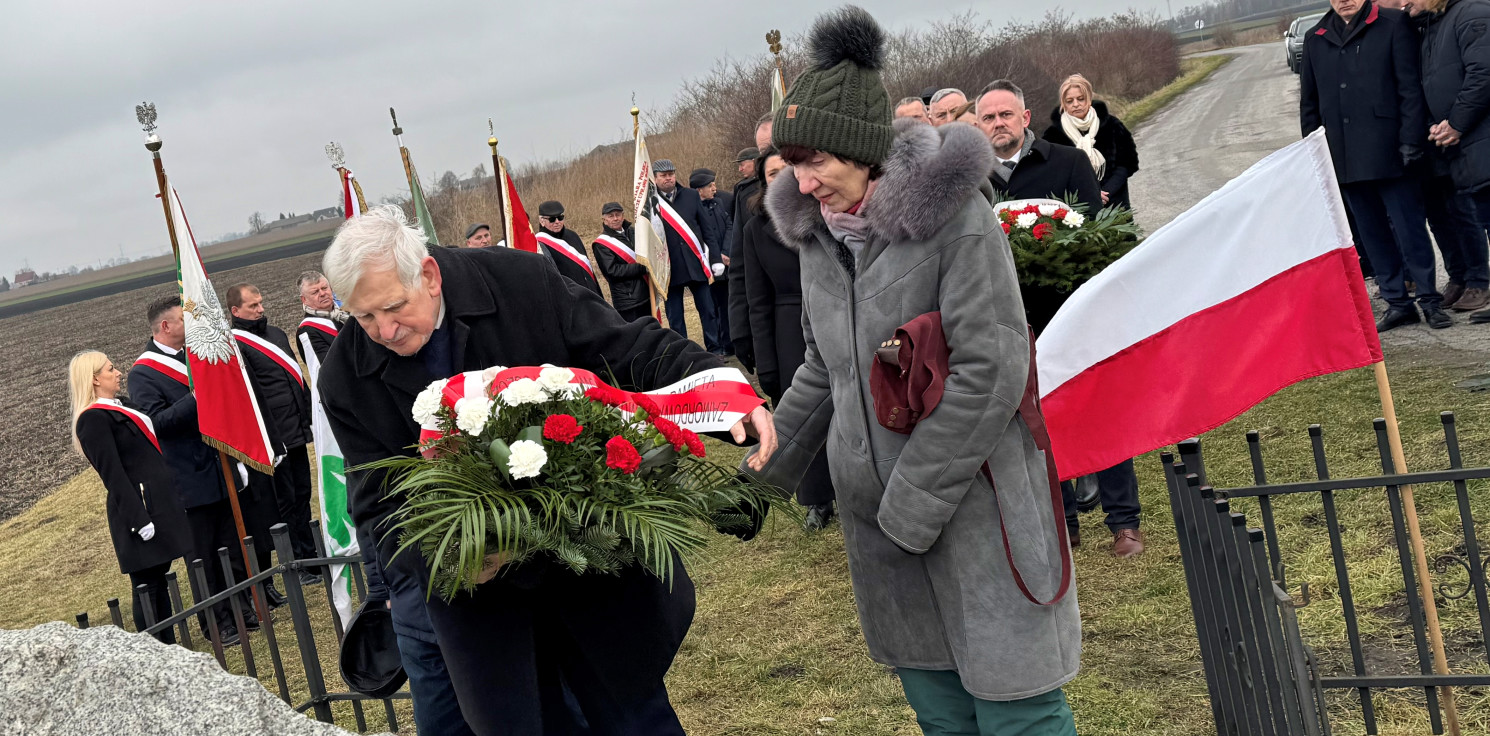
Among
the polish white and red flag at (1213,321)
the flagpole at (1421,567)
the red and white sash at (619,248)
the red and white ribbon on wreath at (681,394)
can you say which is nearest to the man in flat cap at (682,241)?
the red and white sash at (619,248)

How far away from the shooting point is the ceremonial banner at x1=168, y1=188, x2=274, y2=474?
718cm

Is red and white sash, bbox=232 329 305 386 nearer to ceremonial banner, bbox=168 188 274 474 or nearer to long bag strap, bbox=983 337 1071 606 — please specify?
ceremonial banner, bbox=168 188 274 474

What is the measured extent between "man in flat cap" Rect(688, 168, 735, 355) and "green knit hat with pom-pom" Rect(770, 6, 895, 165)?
31.8ft

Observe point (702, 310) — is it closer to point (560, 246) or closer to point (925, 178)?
point (560, 246)

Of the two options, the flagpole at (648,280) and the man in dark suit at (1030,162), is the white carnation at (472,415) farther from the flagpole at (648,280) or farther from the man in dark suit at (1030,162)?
the flagpole at (648,280)

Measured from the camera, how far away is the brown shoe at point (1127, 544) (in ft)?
17.4

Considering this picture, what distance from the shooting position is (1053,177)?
535 centimetres

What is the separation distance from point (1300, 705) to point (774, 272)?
3714 mm

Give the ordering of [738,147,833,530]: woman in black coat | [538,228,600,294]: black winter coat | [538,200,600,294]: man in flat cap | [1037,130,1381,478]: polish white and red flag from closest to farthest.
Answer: [1037,130,1381,478]: polish white and red flag < [738,147,833,530]: woman in black coat < [538,228,600,294]: black winter coat < [538,200,600,294]: man in flat cap

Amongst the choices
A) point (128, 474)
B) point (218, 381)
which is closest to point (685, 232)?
point (218, 381)

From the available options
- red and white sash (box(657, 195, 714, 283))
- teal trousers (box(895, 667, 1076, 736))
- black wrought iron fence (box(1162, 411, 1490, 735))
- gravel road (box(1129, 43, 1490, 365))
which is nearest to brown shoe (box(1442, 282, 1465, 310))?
gravel road (box(1129, 43, 1490, 365))

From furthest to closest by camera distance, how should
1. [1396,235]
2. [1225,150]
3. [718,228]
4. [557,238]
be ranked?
[1225,150], [718,228], [557,238], [1396,235]

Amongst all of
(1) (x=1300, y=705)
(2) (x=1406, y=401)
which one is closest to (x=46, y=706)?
(1) (x=1300, y=705)

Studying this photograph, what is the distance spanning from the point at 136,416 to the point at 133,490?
48 centimetres
